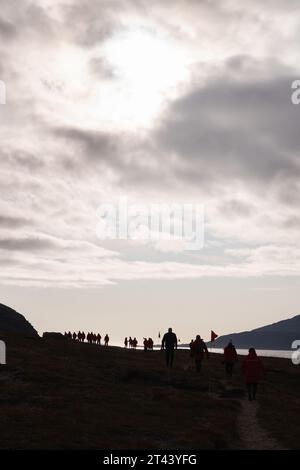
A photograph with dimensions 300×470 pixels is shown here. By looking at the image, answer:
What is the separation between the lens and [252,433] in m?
26.6

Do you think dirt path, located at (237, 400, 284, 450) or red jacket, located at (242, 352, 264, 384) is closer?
dirt path, located at (237, 400, 284, 450)

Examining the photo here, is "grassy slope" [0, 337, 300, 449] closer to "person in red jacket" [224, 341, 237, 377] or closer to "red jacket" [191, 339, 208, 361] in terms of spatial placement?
"person in red jacket" [224, 341, 237, 377]

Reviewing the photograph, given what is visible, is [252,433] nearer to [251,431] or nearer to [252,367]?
[251,431]

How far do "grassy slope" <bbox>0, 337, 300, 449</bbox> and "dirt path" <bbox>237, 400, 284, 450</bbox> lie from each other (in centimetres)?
39

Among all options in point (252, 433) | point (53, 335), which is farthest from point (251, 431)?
point (53, 335)

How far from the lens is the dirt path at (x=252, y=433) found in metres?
23.7

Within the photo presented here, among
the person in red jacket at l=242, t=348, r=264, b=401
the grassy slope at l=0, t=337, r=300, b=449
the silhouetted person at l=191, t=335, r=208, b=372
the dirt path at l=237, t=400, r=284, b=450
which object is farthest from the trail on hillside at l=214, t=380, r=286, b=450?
the silhouetted person at l=191, t=335, r=208, b=372

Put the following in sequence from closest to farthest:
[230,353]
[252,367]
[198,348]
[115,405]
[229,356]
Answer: [115,405] < [252,367] < [198,348] < [230,353] < [229,356]

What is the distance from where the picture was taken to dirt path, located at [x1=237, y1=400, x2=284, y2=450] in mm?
23730

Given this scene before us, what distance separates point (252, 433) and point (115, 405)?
7.24m

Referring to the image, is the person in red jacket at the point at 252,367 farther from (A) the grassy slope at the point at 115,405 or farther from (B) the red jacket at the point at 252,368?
(A) the grassy slope at the point at 115,405

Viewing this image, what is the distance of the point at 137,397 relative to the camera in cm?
3472

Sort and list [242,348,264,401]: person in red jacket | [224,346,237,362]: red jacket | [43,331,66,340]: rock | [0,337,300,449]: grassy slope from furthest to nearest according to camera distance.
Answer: [43,331,66,340]: rock, [224,346,237,362]: red jacket, [242,348,264,401]: person in red jacket, [0,337,300,449]: grassy slope
